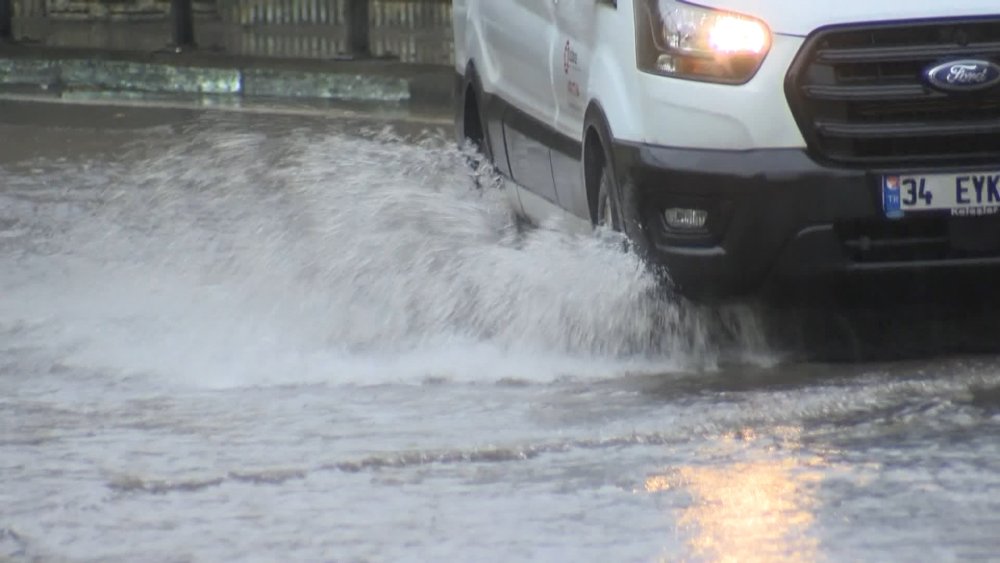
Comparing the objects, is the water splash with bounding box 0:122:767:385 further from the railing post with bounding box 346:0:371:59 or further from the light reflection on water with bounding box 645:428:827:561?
the railing post with bounding box 346:0:371:59

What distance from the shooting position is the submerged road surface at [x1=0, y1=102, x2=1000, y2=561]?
4809 millimetres

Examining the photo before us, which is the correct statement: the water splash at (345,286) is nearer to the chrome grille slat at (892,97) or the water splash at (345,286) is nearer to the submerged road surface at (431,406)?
the submerged road surface at (431,406)

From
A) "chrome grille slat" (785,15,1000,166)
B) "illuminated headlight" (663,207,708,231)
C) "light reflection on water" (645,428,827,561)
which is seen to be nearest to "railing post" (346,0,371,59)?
"illuminated headlight" (663,207,708,231)

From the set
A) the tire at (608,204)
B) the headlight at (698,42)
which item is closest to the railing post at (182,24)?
the tire at (608,204)

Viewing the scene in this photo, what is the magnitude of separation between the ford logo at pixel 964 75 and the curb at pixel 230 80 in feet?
29.9

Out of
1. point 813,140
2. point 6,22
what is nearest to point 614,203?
point 813,140

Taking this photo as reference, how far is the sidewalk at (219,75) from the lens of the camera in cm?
1544

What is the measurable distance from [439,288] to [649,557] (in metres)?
2.89

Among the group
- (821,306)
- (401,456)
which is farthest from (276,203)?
(401,456)

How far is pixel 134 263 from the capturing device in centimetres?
874

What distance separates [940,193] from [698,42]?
2.73 ft

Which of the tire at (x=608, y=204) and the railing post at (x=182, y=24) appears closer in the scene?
the tire at (x=608, y=204)

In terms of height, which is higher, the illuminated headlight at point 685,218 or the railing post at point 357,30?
the illuminated headlight at point 685,218

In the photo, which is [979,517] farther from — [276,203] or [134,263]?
[276,203]
